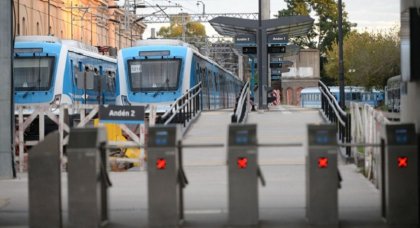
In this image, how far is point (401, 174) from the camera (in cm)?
1088

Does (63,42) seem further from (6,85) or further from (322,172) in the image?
(322,172)

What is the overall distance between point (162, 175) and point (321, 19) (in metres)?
97.2

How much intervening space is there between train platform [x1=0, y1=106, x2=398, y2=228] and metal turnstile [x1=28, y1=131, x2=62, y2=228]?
905 millimetres

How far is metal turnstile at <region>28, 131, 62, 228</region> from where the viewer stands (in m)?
11.0

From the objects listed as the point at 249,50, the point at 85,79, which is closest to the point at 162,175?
the point at 85,79

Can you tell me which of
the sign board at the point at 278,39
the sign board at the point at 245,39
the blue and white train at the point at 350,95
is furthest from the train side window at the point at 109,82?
the blue and white train at the point at 350,95

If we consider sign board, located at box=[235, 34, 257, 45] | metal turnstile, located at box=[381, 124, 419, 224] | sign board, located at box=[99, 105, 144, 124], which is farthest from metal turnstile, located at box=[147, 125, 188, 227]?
sign board, located at box=[235, 34, 257, 45]

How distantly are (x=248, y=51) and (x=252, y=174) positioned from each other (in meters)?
24.3

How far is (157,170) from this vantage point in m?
10.9

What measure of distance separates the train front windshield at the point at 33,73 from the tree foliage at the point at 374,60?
5636cm

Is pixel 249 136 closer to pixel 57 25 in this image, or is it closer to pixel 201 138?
pixel 201 138

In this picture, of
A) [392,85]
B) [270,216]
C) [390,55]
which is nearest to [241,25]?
[270,216]

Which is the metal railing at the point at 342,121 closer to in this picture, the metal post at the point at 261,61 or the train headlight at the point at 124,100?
the metal post at the point at 261,61

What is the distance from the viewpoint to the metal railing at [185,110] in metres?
22.6
